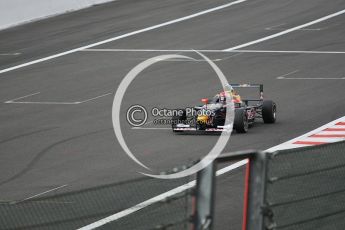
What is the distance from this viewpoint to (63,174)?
61.7 feet

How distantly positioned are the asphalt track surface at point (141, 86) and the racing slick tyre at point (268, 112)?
0.72 feet

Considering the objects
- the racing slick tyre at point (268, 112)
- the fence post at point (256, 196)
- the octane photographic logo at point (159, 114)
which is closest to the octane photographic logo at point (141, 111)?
the octane photographic logo at point (159, 114)

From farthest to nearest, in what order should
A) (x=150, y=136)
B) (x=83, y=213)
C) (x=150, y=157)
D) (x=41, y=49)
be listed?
(x=41, y=49)
(x=150, y=136)
(x=150, y=157)
(x=83, y=213)

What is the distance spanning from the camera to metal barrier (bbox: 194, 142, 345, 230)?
708cm

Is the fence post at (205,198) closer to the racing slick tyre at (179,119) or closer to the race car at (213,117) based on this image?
the race car at (213,117)

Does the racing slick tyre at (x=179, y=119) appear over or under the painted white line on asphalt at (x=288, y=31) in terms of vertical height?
under

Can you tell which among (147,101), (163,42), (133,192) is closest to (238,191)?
(133,192)

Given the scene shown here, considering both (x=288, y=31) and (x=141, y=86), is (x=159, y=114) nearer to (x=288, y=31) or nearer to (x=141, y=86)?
(x=141, y=86)

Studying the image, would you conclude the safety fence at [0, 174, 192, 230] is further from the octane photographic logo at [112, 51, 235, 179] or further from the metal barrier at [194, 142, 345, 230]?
the octane photographic logo at [112, 51, 235, 179]

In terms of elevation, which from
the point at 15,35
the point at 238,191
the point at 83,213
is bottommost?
the point at 238,191

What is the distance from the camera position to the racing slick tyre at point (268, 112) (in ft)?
78.3

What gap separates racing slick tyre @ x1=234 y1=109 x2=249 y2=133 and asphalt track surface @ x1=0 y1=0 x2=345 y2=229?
20cm

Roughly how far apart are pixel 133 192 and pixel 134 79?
2606cm

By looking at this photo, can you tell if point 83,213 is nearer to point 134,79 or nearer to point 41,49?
point 134,79
